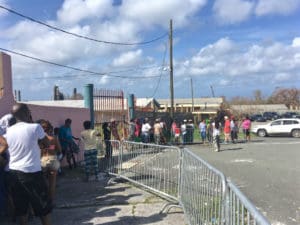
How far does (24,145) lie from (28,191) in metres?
0.57

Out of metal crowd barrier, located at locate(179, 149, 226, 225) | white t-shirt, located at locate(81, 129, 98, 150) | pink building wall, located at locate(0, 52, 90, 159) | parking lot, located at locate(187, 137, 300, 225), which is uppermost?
pink building wall, located at locate(0, 52, 90, 159)

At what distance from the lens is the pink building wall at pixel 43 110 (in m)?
8.45

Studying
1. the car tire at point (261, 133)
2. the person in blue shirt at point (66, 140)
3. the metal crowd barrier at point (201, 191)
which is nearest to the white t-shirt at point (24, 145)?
the metal crowd barrier at point (201, 191)

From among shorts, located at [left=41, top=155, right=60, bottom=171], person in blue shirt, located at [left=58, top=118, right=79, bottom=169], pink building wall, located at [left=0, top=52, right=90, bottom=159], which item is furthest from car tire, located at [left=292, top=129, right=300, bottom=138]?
shorts, located at [left=41, top=155, right=60, bottom=171]

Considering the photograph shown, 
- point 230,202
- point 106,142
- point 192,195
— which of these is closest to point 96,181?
point 106,142

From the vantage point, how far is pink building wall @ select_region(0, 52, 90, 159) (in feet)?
27.7

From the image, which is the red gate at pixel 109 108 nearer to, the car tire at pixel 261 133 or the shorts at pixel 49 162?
the shorts at pixel 49 162

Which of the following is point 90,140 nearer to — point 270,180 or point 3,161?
point 3,161

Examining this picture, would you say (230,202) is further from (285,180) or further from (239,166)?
(239,166)

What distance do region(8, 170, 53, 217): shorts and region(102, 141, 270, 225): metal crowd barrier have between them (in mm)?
2040

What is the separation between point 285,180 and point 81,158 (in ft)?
23.1

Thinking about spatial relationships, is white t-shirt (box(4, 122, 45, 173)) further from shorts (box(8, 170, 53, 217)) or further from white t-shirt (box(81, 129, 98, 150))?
white t-shirt (box(81, 129, 98, 150))

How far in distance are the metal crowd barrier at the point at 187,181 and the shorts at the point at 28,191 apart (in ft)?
6.69

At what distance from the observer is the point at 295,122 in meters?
31.4
